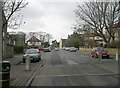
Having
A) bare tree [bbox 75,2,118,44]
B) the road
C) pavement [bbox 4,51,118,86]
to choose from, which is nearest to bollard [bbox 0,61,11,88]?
pavement [bbox 4,51,118,86]

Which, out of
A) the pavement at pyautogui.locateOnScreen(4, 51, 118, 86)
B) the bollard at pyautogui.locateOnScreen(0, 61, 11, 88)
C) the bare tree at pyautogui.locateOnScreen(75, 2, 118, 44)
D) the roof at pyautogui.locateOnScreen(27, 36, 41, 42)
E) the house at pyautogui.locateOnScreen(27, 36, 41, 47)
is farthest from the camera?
the roof at pyautogui.locateOnScreen(27, 36, 41, 42)

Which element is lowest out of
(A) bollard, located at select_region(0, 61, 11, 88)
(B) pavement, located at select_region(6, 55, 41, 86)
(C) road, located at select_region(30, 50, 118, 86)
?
(C) road, located at select_region(30, 50, 118, 86)

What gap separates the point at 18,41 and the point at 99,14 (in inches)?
2626

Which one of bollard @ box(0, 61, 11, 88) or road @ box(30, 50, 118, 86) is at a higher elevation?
bollard @ box(0, 61, 11, 88)

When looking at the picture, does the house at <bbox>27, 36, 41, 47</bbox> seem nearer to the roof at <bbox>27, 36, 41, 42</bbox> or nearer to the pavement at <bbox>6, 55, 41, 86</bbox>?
the roof at <bbox>27, 36, 41, 42</bbox>

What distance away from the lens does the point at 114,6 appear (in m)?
55.2

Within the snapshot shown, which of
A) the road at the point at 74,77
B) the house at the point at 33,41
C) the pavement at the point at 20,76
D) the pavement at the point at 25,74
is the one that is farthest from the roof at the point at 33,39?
the pavement at the point at 20,76

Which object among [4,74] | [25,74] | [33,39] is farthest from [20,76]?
[33,39]

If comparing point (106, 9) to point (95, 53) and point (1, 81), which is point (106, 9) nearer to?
point (95, 53)

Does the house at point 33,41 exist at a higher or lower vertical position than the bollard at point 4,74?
higher

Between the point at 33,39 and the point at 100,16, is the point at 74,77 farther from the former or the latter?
the point at 33,39

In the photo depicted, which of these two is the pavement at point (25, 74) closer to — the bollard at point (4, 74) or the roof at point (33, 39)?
the bollard at point (4, 74)

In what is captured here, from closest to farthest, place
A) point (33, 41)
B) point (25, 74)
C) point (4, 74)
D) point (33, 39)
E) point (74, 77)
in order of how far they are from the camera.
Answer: point (4, 74), point (74, 77), point (25, 74), point (33, 39), point (33, 41)

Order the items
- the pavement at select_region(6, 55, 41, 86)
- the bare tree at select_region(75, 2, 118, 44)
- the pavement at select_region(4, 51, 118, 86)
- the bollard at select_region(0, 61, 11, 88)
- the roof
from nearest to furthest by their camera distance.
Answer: the bollard at select_region(0, 61, 11, 88) → the pavement at select_region(6, 55, 41, 86) → the pavement at select_region(4, 51, 118, 86) → the bare tree at select_region(75, 2, 118, 44) → the roof
